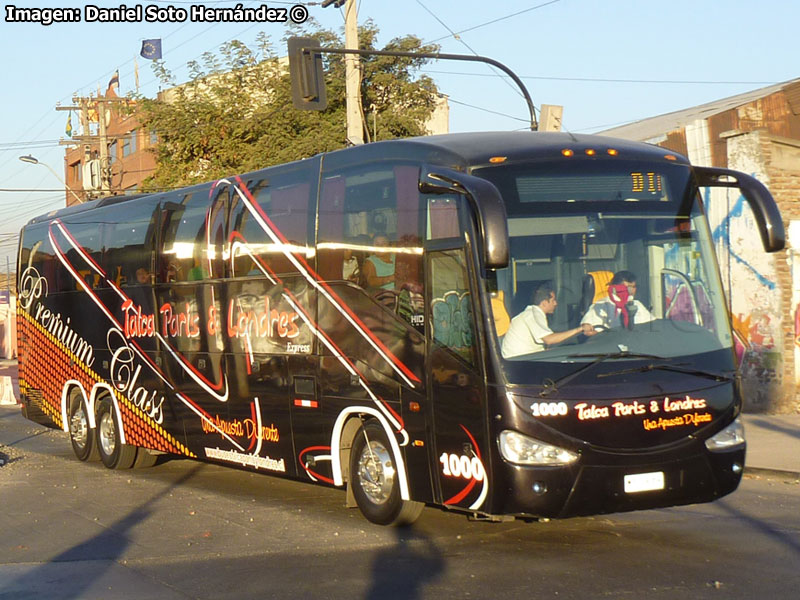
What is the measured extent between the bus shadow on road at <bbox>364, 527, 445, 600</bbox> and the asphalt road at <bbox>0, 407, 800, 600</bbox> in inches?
0.7

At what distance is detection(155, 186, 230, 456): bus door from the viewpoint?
12.9 metres

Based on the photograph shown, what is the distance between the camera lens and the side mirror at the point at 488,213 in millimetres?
7734

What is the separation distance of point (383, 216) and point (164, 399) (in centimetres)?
541

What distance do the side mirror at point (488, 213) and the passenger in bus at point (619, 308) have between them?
103 cm

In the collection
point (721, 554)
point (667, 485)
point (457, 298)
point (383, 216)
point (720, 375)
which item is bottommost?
point (721, 554)

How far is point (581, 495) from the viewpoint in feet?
27.6

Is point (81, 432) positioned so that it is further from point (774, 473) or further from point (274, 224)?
point (774, 473)

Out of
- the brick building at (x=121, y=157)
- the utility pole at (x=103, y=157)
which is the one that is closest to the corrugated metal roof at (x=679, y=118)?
the utility pole at (x=103, y=157)

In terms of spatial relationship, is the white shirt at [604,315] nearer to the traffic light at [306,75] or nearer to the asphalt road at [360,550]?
the asphalt road at [360,550]

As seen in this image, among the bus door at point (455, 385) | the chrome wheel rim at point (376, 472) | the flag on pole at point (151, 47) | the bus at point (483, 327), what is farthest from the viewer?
the flag on pole at point (151, 47)

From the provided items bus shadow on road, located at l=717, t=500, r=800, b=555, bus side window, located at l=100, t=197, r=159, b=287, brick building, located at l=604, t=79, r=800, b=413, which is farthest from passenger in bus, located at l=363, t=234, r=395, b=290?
brick building, located at l=604, t=79, r=800, b=413

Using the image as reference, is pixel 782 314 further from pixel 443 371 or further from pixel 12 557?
pixel 12 557

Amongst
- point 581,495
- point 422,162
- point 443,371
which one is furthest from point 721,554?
point 422,162

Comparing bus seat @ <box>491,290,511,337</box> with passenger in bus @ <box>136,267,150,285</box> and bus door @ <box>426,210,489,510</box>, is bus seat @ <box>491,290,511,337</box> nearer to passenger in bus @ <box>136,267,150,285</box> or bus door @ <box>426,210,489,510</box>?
bus door @ <box>426,210,489,510</box>
